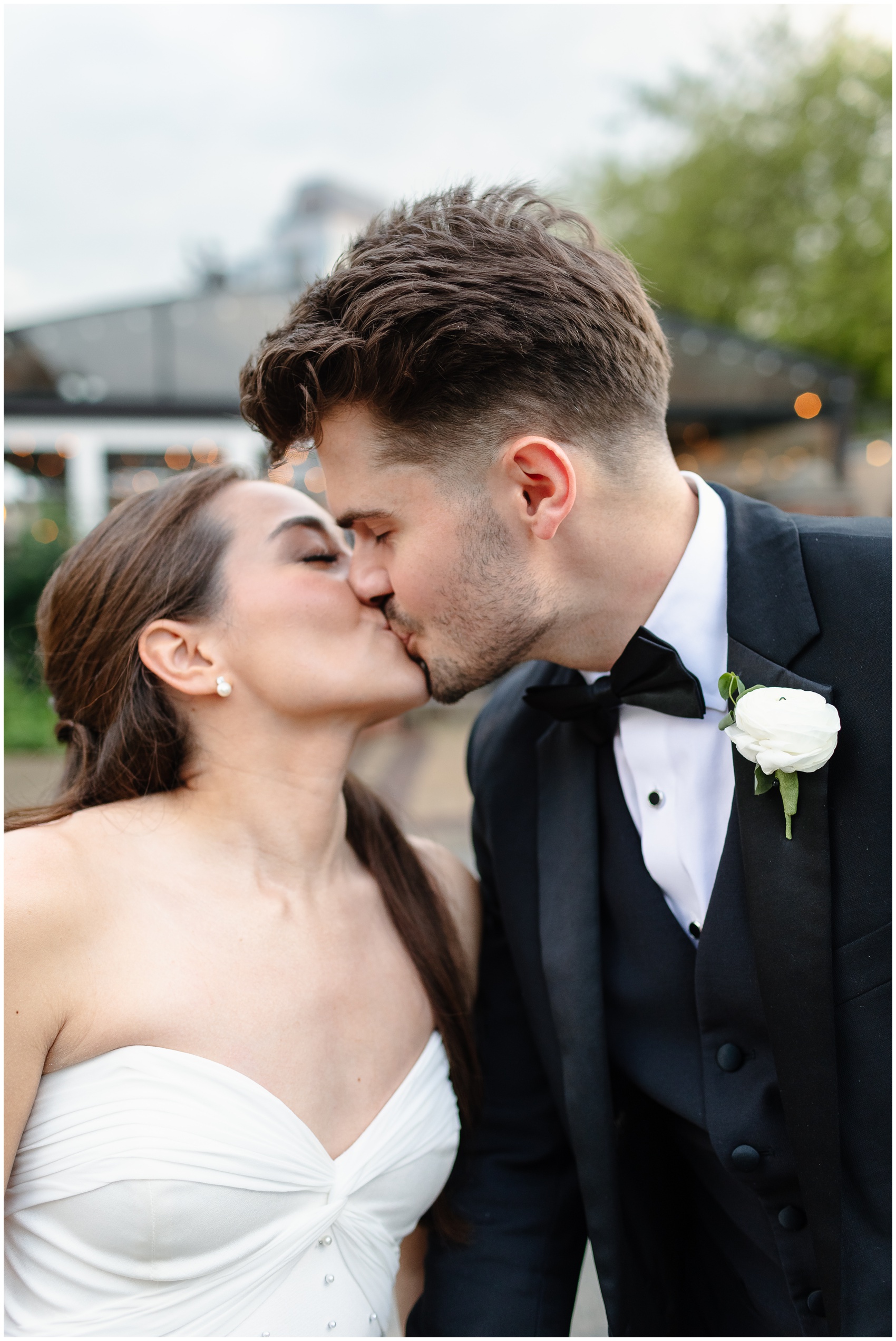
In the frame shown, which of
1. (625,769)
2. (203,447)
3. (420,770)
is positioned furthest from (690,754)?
(203,447)

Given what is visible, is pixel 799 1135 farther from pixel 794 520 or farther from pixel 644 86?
pixel 644 86

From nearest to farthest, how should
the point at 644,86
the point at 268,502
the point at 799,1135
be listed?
the point at 799,1135, the point at 268,502, the point at 644,86

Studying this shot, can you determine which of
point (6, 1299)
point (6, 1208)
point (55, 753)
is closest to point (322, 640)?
point (6, 1208)

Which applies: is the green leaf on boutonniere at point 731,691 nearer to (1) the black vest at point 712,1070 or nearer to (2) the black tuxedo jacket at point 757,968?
(2) the black tuxedo jacket at point 757,968

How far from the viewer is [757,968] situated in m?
1.68

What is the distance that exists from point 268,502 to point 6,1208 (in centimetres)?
161

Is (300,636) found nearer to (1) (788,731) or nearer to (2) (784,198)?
(1) (788,731)

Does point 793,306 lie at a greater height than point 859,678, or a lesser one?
greater

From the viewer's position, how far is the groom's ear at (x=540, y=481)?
1949mm

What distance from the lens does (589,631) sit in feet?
6.84

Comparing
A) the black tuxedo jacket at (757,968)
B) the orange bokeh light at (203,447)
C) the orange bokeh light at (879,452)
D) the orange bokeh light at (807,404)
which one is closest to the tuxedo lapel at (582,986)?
the black tuxedo jacket at (757,968)

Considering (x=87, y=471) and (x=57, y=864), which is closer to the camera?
(x=57, y=864)

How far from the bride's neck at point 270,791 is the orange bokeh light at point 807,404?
13.1m

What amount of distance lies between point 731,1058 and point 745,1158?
0.17 metres
